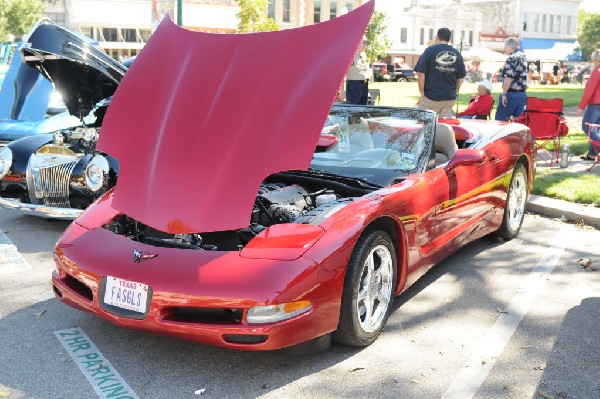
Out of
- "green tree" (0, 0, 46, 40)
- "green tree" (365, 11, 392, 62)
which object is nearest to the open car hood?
"green tree" (0, 0, 46, 40)

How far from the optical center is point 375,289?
3.92 m

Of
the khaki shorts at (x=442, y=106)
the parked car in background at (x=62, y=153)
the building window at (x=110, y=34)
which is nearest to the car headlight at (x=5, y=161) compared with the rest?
the parked car in background at (x=62, y=153)

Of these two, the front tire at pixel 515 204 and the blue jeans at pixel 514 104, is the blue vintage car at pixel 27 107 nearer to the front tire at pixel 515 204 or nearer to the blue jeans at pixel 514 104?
the front tire at pixel 515 204

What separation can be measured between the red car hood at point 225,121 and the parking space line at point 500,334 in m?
1.43

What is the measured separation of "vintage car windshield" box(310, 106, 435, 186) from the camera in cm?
467

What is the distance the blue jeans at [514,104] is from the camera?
10477mm

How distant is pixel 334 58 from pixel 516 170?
302 cm

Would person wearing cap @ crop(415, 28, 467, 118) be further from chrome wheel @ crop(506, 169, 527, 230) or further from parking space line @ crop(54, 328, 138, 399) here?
parking space line @ crop(54, 328, 138, 399)

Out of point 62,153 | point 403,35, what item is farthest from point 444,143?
point 403,35

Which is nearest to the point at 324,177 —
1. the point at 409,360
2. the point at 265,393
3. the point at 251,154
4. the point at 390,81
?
the point at 251,154

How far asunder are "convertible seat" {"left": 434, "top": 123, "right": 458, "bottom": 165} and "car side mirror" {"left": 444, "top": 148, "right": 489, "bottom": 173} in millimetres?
212

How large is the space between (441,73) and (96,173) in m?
4.95

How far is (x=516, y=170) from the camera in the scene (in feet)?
20.1

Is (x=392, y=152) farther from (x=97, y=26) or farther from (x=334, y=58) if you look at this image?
(x=97, y=26)
